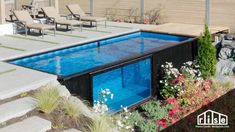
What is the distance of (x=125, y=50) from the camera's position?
13758mm

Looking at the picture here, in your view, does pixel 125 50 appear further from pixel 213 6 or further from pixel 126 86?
pixel 213 6

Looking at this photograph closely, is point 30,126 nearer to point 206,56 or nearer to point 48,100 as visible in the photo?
point 48,100

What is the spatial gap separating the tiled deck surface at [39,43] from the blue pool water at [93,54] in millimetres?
212

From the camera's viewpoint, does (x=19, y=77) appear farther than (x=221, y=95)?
No

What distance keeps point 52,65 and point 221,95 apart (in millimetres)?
4794

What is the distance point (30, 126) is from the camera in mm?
Result: 6844

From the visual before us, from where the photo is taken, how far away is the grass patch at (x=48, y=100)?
739 cm

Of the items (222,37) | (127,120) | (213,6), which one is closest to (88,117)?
(127,120)

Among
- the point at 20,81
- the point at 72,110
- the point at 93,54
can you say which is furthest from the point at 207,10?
the point at 72,110

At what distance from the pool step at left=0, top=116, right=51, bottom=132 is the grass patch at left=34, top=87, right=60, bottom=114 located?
0.97 feet

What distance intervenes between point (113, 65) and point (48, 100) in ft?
7.05

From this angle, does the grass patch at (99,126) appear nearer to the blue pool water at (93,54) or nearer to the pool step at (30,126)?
the pool step at (30,126)

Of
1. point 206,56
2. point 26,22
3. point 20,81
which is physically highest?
point 26,22

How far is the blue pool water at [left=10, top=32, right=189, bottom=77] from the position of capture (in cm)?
1177
